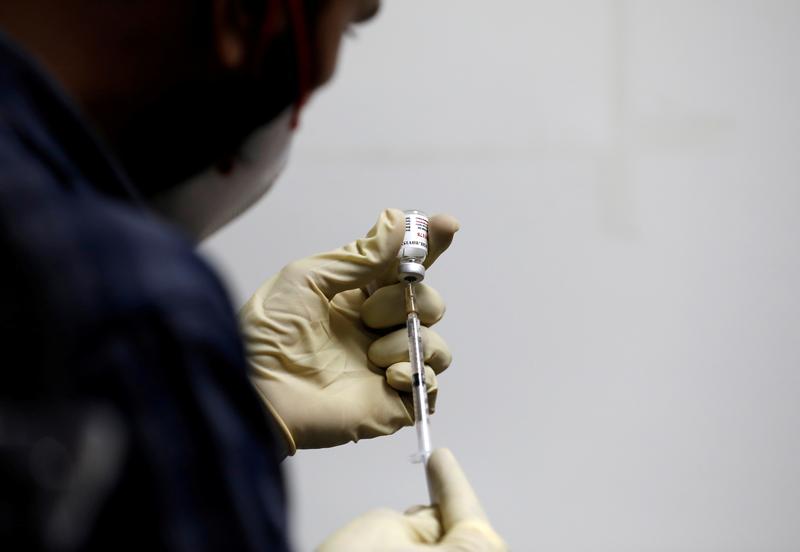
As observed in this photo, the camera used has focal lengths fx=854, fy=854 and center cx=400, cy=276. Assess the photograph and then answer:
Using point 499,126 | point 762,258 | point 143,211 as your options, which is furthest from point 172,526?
point 762,258

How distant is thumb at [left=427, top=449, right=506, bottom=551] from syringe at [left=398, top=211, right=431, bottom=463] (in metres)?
0.18

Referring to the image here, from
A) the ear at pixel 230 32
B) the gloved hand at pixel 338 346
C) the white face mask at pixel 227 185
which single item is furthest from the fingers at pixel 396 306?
the ear at pixel 230 32

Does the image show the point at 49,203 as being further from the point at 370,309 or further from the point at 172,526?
the point at 370,309

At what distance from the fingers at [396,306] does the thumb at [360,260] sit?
0.03m

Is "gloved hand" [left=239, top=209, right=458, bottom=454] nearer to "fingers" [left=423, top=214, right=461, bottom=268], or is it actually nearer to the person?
"fingers" [left=423, top=214, right=461, bottom=268]

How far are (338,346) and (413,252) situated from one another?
0.20 metres

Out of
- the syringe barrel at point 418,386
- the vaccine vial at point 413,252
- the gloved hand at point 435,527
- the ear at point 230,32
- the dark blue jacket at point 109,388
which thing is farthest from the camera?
the vaccine vial at point 413,252

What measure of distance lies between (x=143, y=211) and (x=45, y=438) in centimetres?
16

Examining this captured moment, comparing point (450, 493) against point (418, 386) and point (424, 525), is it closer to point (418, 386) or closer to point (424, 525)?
point (424, 525)

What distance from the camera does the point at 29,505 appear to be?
345mm

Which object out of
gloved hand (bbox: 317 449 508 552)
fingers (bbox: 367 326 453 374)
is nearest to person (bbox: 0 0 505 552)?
gloved hand (bbox: 317 449 508 552)

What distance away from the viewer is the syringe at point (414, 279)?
1.12 m

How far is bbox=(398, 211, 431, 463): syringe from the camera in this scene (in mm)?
1123

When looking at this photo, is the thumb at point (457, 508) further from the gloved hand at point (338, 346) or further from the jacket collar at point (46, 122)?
the jacket collar at point (46, 122)
